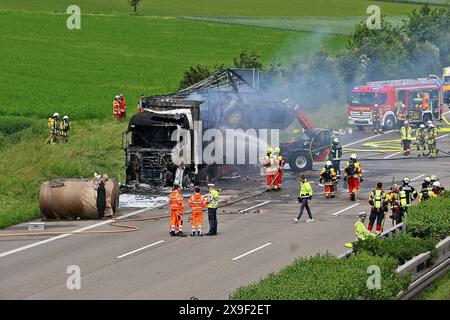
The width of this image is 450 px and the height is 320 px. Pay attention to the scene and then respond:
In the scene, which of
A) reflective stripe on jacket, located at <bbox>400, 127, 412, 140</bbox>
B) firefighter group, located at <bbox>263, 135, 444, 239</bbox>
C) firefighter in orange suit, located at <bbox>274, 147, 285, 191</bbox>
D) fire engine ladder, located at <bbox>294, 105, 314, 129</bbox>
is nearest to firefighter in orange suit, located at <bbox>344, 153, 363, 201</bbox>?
firefighter group, located at <bbox>263, 135, 444, 239</bbox>

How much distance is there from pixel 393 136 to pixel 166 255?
29.7 m

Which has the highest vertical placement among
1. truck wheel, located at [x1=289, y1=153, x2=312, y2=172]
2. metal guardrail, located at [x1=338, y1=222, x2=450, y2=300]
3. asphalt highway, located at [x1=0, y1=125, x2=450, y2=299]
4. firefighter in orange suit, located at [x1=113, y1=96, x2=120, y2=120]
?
firefighter in orange suit, located at [x1=113, y1=96, x2=120, y2=120]

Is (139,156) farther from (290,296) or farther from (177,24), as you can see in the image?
(177,24)

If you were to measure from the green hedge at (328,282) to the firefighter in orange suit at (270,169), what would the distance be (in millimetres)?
18706

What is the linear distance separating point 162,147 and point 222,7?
258 feet

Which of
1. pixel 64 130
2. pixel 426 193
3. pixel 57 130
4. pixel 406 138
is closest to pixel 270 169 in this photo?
pixel 426 193

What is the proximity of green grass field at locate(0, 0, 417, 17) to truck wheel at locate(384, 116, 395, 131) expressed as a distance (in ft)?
158

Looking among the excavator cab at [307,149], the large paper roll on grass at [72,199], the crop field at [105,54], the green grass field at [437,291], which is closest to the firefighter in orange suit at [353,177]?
the excavator cab at [307,149]

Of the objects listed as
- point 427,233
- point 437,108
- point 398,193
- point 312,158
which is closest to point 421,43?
point 437,108

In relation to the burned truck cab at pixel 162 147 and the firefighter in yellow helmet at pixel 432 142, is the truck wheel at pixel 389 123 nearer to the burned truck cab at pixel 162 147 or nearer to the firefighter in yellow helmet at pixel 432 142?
the firefighter in yellow helmet at pixel 432 142

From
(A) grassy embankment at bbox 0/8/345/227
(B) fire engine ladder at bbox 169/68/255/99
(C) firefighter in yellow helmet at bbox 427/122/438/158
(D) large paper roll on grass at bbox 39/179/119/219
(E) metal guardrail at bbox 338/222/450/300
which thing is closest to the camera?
(E) metal guardrail at bbox 338/222/450/300

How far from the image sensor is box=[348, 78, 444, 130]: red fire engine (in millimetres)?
57469

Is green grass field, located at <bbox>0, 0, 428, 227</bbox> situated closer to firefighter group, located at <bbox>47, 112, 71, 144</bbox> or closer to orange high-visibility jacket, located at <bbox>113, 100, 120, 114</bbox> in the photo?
firefighter group, located at <bbox>47, 112, 71, 144</bbox>

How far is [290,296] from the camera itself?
17594 mm
